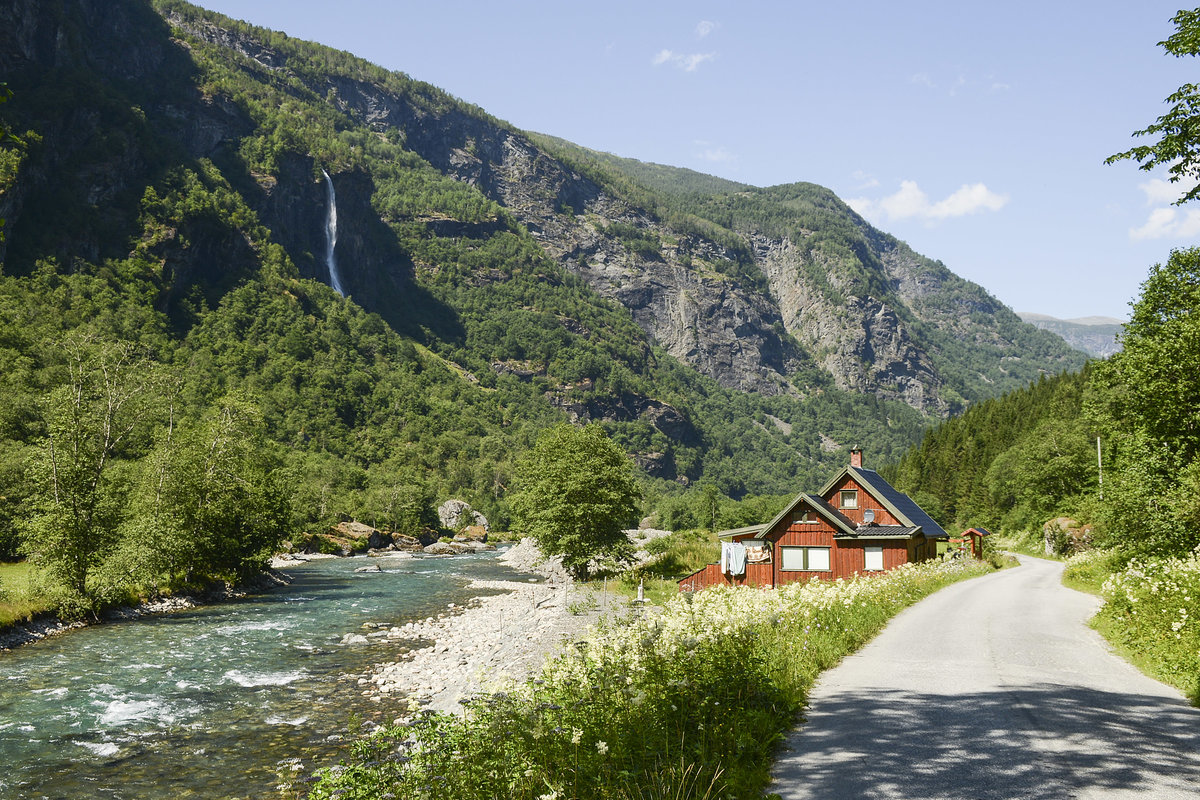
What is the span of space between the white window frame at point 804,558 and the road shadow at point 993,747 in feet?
91.4

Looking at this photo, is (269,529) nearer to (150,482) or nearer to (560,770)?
(150,482)

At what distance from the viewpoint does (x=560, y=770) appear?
24.8ft

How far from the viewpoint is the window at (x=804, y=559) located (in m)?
39.0

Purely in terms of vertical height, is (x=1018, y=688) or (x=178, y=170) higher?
(x=178, y=170)

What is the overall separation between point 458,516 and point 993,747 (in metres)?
121

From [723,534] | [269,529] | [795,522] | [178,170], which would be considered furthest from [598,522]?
[178,170]

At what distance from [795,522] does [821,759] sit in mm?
32446

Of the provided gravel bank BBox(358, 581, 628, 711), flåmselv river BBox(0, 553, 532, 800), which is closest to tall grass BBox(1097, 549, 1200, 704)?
gravel bank BBox(358, 581, 628, 711)

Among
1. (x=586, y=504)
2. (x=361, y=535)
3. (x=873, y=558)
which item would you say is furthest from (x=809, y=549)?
(x=361, y=535)

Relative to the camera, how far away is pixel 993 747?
8.80m

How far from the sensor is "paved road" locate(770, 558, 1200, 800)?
7613 millimetres

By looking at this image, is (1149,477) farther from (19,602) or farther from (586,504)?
(19,602)

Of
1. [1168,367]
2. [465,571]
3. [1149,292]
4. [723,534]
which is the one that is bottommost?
[465,571]

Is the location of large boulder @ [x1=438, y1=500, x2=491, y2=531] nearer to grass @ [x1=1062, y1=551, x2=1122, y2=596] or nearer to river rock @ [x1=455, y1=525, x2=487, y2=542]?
river rock @ [x1=455, y1=525, x2=487, y2=542]
